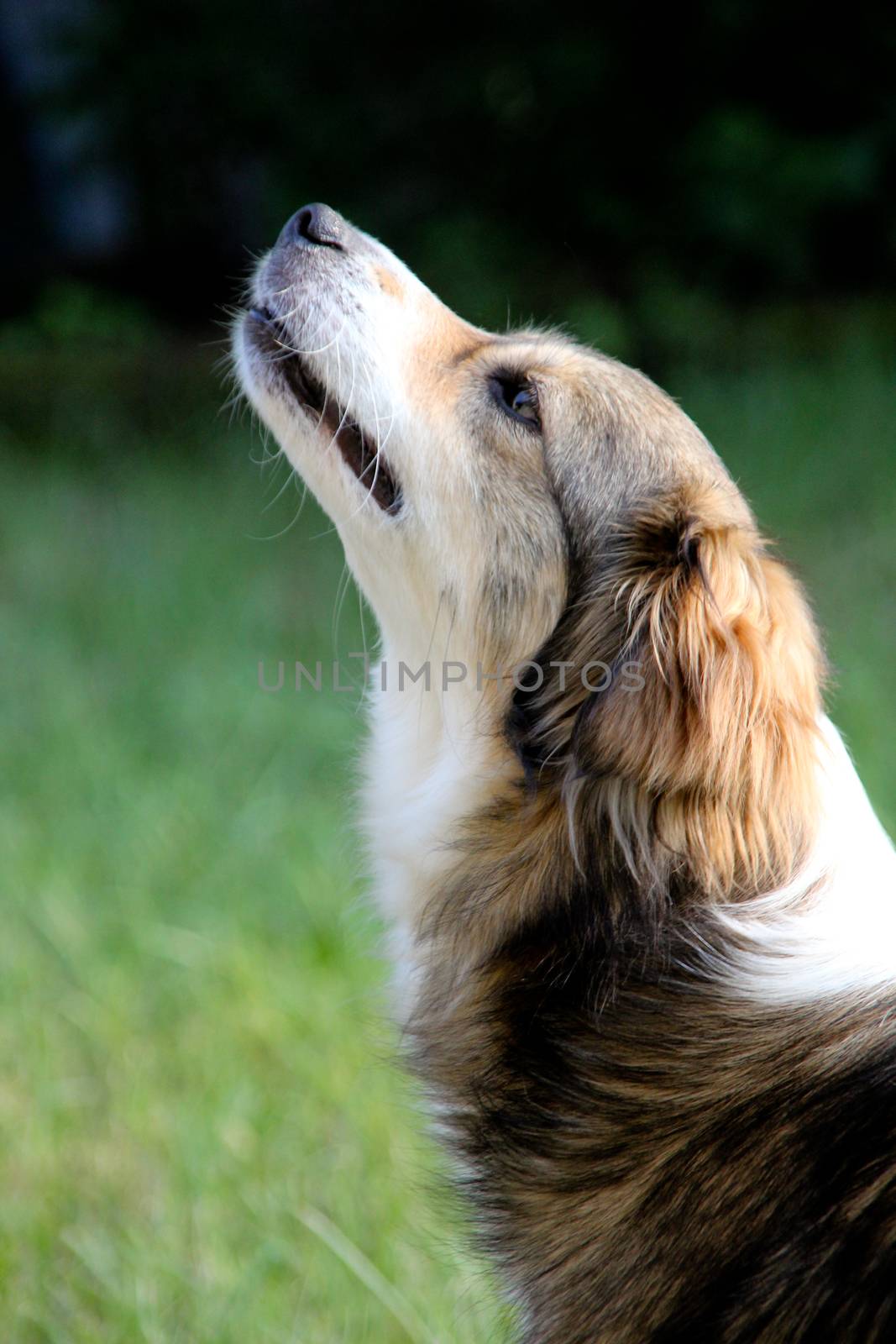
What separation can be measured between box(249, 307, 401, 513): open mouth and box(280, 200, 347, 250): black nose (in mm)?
163

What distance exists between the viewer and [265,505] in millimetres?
7129

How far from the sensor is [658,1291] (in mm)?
1654

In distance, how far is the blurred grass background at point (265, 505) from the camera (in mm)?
2637

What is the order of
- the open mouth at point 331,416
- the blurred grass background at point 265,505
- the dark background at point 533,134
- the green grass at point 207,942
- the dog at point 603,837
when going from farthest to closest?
the dark background at point 533,134 < the blurred grass background at point 265,505 < the green grass at point 207,942 < the open mouth at point 331,416 < the dog at point 603,837

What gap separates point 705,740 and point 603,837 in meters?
0.21

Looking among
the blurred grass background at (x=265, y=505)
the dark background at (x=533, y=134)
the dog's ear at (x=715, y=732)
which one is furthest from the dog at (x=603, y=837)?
the dark background at (x=533, y=134)

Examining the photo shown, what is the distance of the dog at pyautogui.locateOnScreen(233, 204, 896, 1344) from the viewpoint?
165 cm

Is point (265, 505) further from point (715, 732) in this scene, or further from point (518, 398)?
point (715, 732)

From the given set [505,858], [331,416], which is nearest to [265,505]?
[331,416]

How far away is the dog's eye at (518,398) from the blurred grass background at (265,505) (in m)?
0.58

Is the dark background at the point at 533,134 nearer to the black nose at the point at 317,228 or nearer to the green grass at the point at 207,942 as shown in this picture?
the green grass at the point at 207,942

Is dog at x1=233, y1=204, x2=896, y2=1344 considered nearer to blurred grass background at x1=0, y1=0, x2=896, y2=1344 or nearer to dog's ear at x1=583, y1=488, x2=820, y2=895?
dog's ear at x1=583, y1=488, x2=820, y2=895

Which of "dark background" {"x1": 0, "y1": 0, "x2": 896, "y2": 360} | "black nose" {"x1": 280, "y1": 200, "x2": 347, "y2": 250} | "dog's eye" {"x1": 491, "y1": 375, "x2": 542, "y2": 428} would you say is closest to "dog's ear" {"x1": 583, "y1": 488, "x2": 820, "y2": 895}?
"dog's eye" {"x1": 491, "y1": 375, "x2": 542, "y2": 428}

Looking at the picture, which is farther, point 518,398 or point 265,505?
point 265,505
